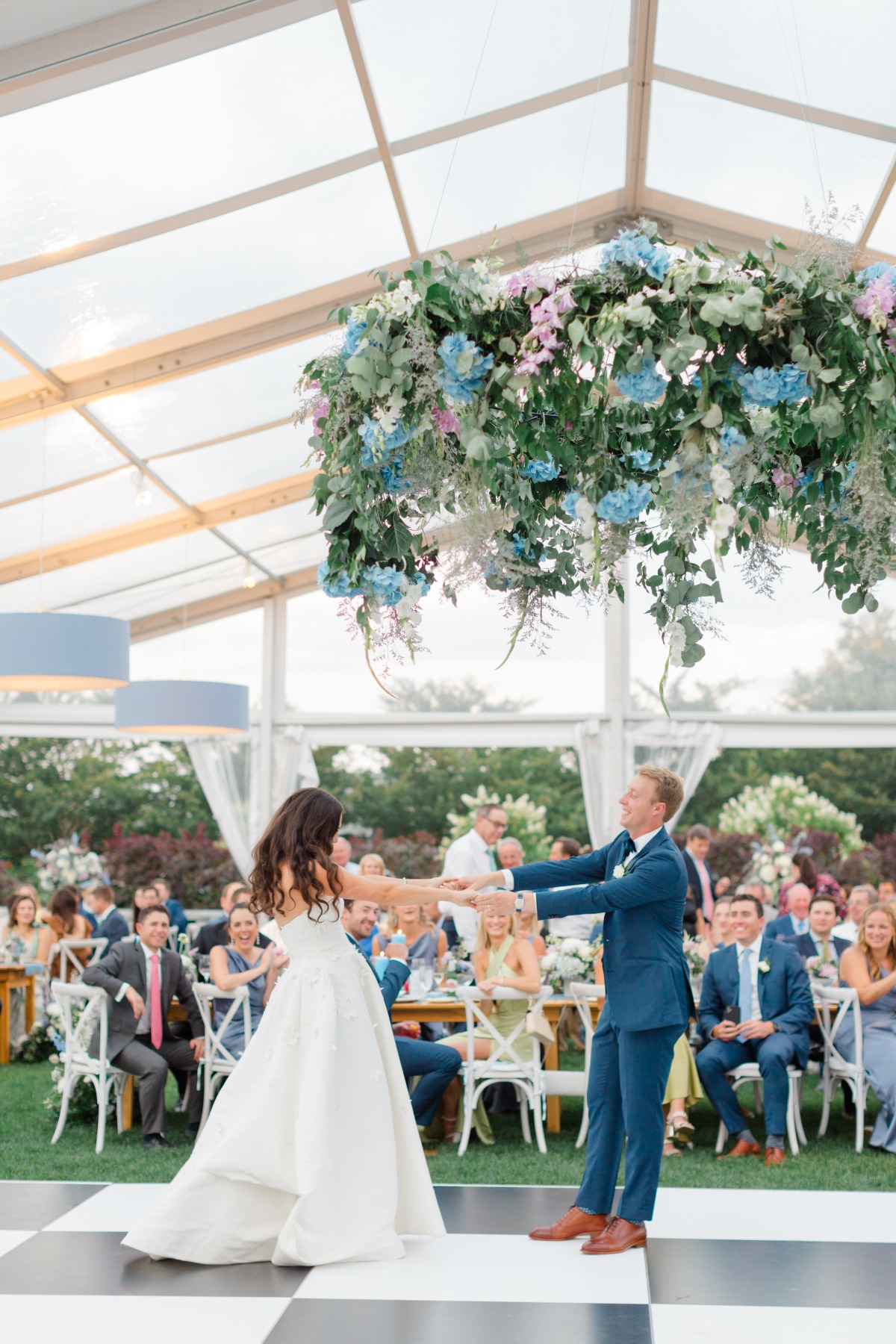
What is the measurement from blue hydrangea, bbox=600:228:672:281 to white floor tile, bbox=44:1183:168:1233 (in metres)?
3.45

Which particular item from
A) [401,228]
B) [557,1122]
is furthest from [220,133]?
[557,1122]

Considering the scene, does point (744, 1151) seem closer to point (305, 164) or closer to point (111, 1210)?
point (111, 1210)

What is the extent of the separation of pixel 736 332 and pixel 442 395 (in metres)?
0.69

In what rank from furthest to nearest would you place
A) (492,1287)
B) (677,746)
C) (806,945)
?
(677,746) → (806,945) → (492,1287)

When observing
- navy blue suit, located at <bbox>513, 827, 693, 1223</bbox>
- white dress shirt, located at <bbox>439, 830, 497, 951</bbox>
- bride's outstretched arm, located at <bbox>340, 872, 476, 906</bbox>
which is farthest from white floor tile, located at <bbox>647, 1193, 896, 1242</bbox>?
white dress shirt, located at <bbox>439, 830, 497, 951</bbox>

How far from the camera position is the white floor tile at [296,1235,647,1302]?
3734 mm

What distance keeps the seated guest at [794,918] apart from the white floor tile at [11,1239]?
17.0 ft

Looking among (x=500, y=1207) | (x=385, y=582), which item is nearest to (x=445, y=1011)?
(x=500, y=1207)

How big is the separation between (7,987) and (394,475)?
7273 mm

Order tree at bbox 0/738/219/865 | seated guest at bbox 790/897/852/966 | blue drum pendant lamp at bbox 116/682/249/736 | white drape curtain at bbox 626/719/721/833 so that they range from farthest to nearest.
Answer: tree at bbox 0/738/219/865
white drape curtain at bbox 626/719/721/833
blue drum pendant lamp at bbox 116/682/249/736
seated guest at bbox 790/897/852/966

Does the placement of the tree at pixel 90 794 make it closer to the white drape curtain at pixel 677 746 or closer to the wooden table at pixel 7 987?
the white drape curtain at pixel 677 746

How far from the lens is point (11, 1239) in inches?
171

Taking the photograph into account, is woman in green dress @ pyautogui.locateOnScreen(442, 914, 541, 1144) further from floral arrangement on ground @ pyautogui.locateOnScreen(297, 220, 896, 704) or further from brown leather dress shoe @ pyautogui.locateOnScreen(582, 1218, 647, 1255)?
floral arrangement on ground @ pyautogui.locateOnScreen(297, 220, 896, 704)

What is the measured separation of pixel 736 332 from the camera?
9.27 ft
